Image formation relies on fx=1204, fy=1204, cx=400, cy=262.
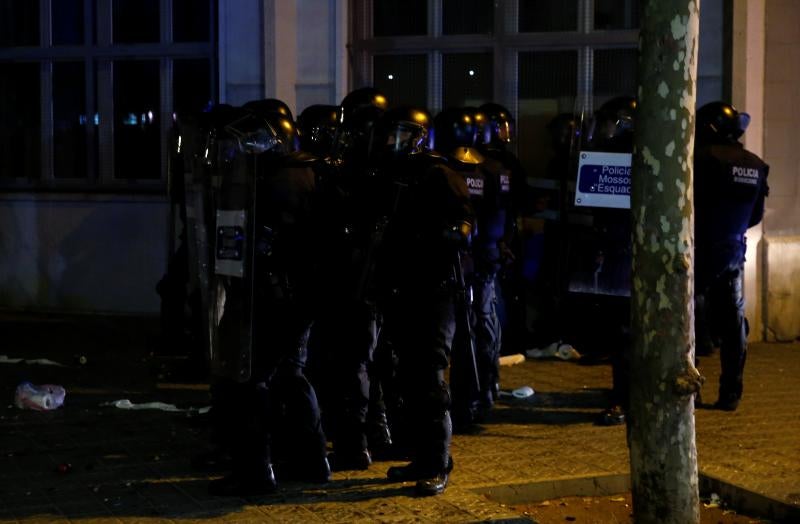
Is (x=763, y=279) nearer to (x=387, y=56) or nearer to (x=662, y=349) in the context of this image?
(x=387, y=56)

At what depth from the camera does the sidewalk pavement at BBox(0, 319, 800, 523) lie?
5.80 meters

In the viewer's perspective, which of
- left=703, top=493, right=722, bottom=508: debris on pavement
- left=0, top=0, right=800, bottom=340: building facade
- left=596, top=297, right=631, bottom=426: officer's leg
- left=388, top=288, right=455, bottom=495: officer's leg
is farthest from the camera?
left=0, top=0, right=800, bottom=340: building facade

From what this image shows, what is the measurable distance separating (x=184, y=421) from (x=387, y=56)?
18.0ft

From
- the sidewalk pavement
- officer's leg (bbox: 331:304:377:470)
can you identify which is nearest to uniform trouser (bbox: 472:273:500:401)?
the sidewalk pavement

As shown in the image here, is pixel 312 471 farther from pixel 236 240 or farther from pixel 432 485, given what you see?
pixel 236 240

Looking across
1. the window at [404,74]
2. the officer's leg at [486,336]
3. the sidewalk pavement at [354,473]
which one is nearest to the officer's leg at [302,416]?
the sidewalk pavement at [354,473]

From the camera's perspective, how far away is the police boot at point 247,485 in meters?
5.98

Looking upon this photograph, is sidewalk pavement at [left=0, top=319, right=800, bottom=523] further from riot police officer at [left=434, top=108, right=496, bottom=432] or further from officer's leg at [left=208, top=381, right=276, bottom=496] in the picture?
riot police officer at [left=434, top=108, right=496, bottom=432]

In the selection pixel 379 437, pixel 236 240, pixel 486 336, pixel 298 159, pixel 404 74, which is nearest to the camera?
pixel 236 240

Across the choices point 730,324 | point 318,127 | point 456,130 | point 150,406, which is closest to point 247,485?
point 150,406

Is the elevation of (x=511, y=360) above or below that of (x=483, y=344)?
below

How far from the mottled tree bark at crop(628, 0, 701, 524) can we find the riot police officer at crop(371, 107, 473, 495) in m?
1.20

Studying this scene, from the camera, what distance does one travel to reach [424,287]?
6.19 metres

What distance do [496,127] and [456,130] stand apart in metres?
0.92
